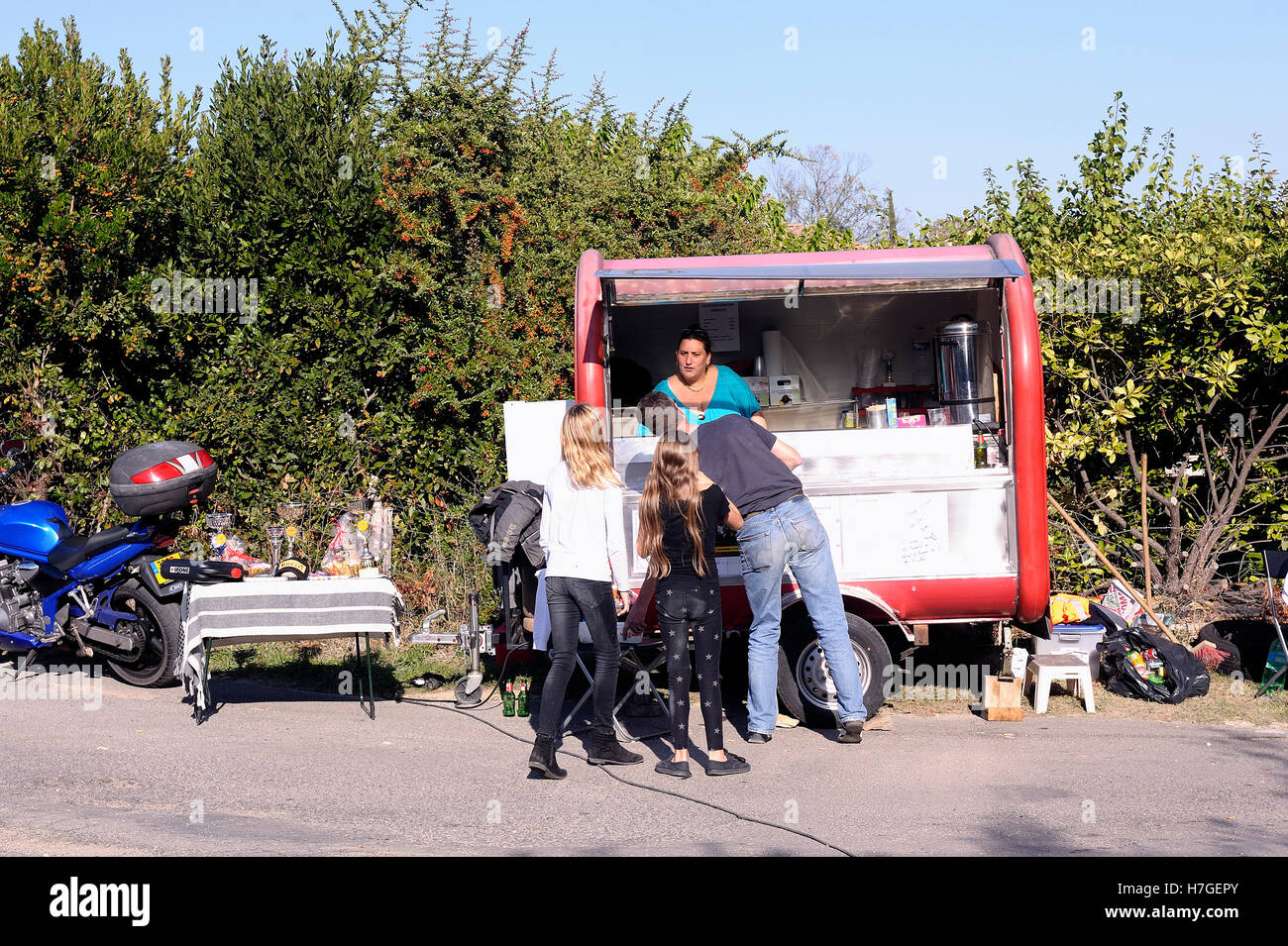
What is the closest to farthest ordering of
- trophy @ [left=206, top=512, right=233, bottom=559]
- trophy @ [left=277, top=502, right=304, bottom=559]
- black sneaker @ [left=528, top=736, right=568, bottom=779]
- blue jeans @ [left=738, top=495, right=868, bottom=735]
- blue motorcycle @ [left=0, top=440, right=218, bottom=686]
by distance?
black sneaker @ [left=528, top=736, right=568, bottom=779]
blue jeans @ [left=738, top=495, right=868, bottom=735]
blue motorcycle @ [left=0, top=440, right=218, bottom=686]
trophy @ [left=206, top=512, right=233, bottom=559]
trophy @ [left=277, top=502, right=304, bottom=559]

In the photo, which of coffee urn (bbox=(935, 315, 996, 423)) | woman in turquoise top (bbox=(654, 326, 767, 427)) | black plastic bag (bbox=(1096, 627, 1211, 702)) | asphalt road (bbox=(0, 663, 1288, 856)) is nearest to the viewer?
asphalt road (bbox=(0, 663, 1288, 856))

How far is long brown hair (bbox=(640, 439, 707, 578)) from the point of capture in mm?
6145

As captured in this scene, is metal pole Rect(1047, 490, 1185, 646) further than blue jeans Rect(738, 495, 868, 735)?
Yes

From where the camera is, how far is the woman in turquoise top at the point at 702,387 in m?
7.43

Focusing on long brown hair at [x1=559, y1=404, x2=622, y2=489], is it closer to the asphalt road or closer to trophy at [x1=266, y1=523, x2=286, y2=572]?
the asphalt road

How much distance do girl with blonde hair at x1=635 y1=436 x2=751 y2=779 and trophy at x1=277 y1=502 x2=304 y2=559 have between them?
173 inches

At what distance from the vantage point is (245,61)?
32.2 feet

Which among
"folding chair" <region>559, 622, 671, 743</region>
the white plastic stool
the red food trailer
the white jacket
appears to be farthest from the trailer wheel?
the white jacket

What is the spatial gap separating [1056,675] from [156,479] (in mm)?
5729

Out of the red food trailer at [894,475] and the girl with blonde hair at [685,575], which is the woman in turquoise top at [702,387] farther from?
the girl with blonde hair at [685,575]

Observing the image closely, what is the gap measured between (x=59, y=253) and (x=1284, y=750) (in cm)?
860

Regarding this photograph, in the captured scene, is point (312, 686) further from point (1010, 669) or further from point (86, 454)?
point (1010, 669)

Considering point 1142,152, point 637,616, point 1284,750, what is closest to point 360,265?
point 637,616

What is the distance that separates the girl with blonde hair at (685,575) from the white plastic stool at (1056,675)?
A: 89.7 inches
